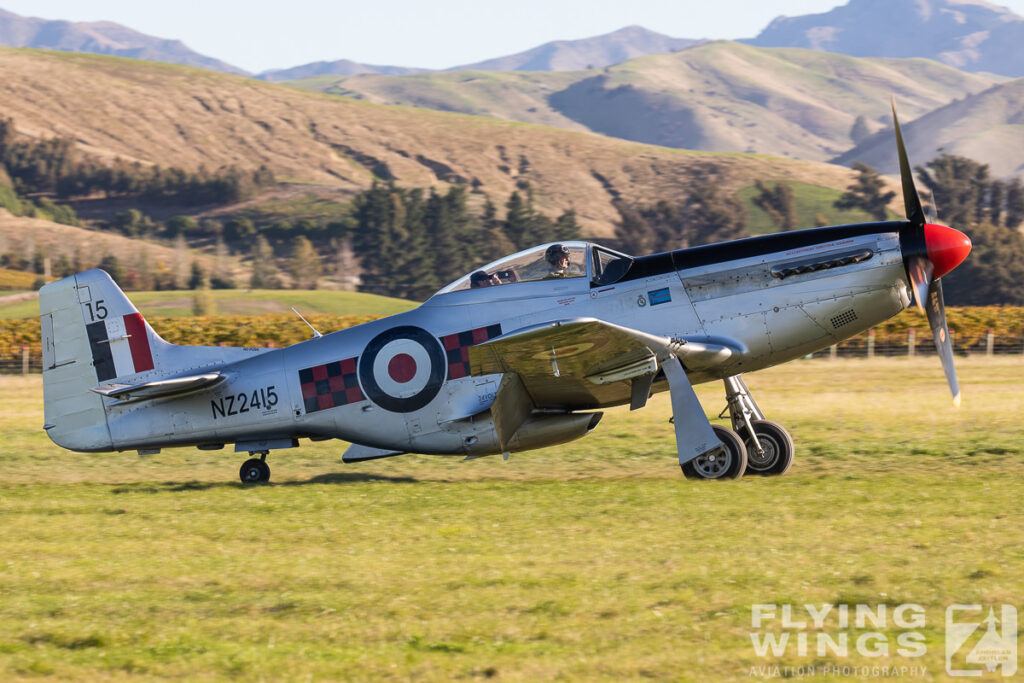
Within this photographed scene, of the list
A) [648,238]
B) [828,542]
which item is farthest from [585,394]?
[648,238]

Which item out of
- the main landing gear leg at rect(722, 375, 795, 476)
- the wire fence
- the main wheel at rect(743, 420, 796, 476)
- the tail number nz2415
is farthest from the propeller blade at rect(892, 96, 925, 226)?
the wire fence

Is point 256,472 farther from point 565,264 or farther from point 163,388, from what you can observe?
point 565,264

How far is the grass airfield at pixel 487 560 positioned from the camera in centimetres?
543

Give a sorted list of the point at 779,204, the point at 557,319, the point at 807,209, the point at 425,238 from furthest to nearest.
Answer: the point at 807,209 < the point at 779,204 < the point at 425,238 < the point at 557,319

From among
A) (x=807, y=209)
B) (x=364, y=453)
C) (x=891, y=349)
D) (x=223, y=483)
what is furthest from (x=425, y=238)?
(x=364, y=453)

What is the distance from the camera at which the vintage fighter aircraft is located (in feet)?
33.3

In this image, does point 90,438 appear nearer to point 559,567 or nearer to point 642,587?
point 559,567

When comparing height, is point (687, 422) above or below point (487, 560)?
A: above

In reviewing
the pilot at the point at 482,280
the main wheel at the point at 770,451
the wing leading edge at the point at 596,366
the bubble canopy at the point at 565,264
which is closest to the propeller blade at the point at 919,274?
the wing leading edge at the point at 596,366

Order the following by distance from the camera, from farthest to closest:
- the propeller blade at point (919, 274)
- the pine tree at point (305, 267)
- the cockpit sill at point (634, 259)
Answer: the pine tree at point (305, 267)
the cockpit sill at point (634, 259)
the propeller blade at point (919, 274)

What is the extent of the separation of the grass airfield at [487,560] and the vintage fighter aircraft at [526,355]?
605mm

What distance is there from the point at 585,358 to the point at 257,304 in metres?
68.8

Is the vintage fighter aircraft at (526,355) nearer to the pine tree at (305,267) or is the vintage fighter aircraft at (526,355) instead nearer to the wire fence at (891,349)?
the wire fence at (891,349)

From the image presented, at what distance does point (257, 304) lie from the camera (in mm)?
75688
